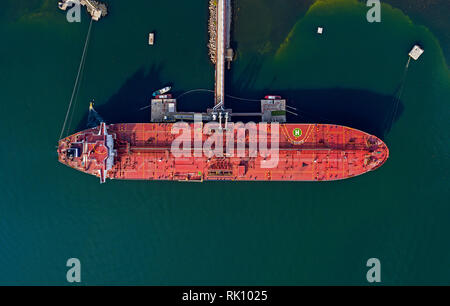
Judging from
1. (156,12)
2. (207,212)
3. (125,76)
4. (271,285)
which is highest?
(156,12)

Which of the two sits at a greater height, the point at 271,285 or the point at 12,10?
the point at 12,10

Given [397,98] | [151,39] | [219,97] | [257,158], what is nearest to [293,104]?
[257,158]

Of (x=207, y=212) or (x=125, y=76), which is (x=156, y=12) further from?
(x=207, y=212)

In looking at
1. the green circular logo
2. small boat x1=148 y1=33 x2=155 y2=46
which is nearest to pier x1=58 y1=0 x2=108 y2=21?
small boat x1=148 y1=33 x2=155 y2=46

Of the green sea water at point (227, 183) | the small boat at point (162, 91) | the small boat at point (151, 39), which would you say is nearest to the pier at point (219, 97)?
the small boat at point (162, 91)

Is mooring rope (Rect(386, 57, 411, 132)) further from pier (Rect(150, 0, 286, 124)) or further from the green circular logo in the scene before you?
pier (Rect(150, 0, 286, 124))

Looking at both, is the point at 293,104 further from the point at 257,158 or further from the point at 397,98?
the point at 397,98

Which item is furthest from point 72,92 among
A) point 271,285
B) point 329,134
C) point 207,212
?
point 271,285
